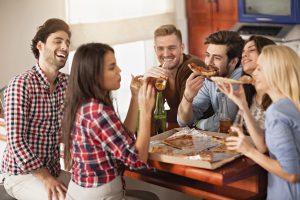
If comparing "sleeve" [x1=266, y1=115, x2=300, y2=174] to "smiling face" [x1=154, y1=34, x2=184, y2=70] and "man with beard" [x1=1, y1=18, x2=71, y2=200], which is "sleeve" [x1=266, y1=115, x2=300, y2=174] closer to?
"man with beard" [x1=1, y1=18, x2=71, y2=200]

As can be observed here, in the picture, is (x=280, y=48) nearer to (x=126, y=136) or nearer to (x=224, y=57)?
(x=126, y=136)

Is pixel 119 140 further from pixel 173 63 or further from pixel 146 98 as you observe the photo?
pixel 173 63

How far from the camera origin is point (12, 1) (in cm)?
387

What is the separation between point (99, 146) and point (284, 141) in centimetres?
67

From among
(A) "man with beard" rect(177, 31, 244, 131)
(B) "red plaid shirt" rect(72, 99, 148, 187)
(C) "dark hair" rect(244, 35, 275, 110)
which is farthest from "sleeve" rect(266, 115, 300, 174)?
(A) "man with beard" rect(177, 31, 244, 131)

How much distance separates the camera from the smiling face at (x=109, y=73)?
6.56 ft

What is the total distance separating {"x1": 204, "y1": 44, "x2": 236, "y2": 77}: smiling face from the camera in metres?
2.73

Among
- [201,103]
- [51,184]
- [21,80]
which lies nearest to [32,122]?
[21,80]

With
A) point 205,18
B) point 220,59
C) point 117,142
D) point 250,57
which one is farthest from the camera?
point 205,18

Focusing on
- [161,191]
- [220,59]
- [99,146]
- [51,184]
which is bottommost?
[161,191]

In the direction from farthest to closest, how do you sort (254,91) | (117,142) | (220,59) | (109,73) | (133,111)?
(220,59) < (254,91) < (133,111) < (109,73) < (117,142)

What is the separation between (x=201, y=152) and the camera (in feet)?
6.56

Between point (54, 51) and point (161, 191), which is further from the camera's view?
point (161, 191)

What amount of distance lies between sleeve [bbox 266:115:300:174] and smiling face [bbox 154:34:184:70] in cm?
119
